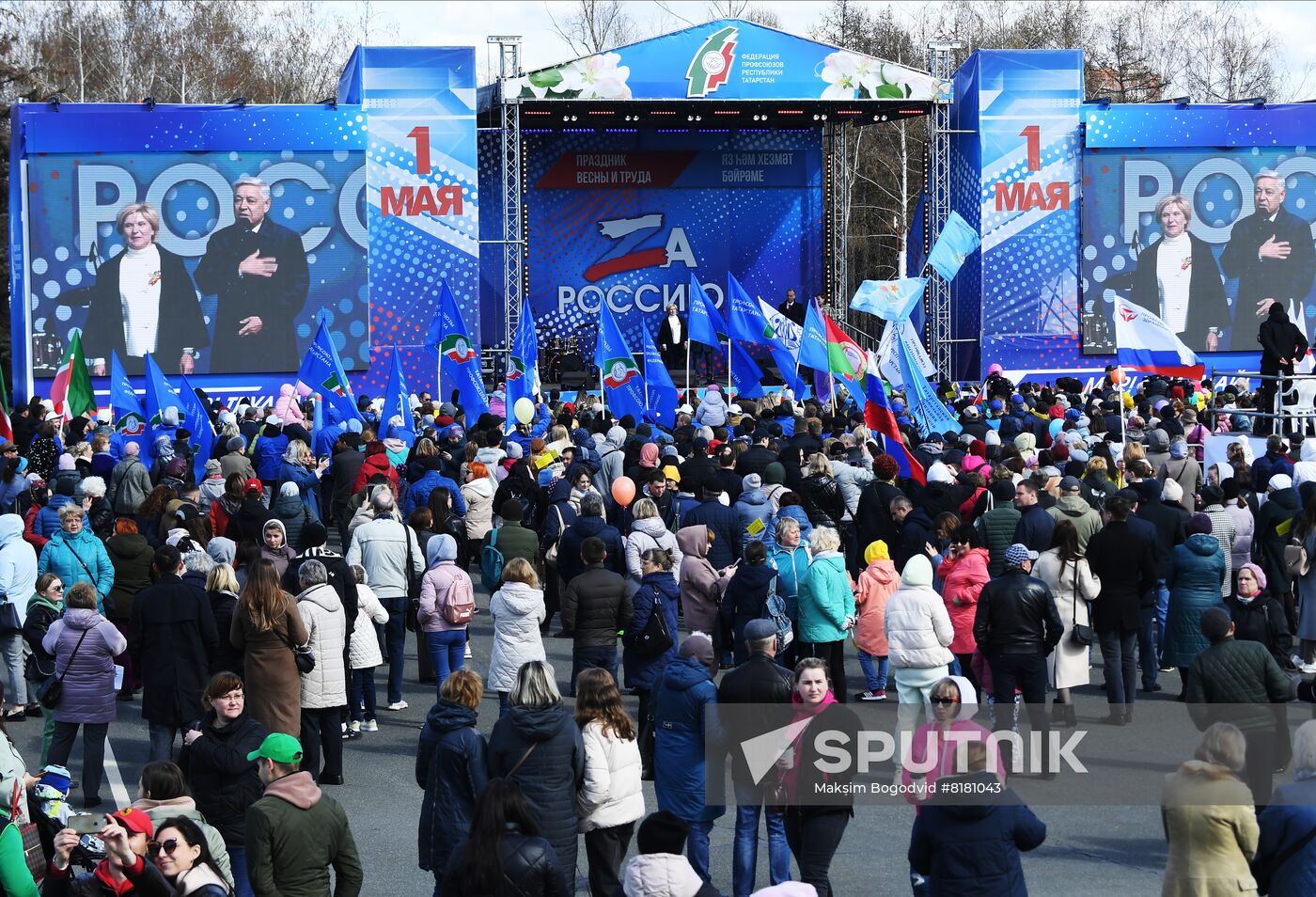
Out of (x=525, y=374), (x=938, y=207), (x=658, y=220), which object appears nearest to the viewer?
(x=525, y=374)

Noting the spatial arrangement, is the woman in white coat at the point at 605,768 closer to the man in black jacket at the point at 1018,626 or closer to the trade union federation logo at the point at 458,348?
the man in black jacket at the point at 1018,626

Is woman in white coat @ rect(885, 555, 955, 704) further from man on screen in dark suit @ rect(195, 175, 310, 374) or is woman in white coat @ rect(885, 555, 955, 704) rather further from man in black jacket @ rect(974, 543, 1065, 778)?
man on screen in dark suit @ rect(195, 175, 310, 374)

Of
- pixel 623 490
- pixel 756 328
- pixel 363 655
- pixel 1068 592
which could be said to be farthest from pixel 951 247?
pixel 363 655

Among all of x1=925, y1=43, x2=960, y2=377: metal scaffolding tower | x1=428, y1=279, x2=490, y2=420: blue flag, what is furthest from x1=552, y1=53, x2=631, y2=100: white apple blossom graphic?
x1=428, y1=279, x2=490, y2=420: blue flag

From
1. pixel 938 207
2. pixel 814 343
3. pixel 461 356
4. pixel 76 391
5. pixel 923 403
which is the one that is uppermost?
pixel 938 207

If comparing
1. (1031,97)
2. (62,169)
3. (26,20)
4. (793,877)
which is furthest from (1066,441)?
(26,20)

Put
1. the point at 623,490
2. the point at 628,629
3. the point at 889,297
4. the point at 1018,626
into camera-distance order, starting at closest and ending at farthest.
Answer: the point at 1018,626
the point at 628,629
the point at 623,490
the point at 889,297

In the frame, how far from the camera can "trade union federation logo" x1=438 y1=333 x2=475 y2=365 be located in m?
20.1

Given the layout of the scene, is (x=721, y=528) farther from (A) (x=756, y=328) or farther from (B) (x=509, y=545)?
(A) (x=756, y=328)

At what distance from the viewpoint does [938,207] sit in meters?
28.9

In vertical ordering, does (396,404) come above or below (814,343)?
below

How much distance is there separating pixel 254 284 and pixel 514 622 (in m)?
18.6

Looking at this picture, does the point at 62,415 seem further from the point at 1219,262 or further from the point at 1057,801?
the point at 1219,262

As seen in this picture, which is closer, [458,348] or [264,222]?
[458,348]
